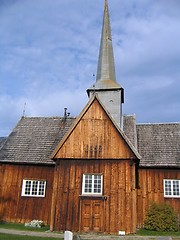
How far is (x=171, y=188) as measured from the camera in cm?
2184

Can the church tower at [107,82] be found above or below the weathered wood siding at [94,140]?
above

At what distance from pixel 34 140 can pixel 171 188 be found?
1251cm

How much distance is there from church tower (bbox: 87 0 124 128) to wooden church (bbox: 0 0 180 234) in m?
0.09

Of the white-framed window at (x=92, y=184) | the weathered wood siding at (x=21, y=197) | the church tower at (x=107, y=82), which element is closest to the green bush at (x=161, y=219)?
the white-framed window at (x=92, y=184)

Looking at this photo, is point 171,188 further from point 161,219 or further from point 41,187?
point 41,187

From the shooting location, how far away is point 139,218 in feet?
71.3

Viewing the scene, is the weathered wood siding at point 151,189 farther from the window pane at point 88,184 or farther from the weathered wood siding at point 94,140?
the window pane at point 88,184

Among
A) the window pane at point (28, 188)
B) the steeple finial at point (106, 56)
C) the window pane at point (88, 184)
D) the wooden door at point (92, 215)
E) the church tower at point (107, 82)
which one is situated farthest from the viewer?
the steeple finial at point (106, 56)

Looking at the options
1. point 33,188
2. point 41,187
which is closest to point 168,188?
point 41,187

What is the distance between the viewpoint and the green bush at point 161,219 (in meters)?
19.5

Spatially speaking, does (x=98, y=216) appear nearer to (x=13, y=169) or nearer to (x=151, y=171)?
(x=151, y=171)

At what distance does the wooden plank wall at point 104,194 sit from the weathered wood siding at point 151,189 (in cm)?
345

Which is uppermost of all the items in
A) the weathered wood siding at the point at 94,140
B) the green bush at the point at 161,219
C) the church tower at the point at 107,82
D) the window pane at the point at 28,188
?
the church tower at the point at 107,82

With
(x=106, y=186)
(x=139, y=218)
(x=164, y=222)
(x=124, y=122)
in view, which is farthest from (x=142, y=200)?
(x=124, y=122)
